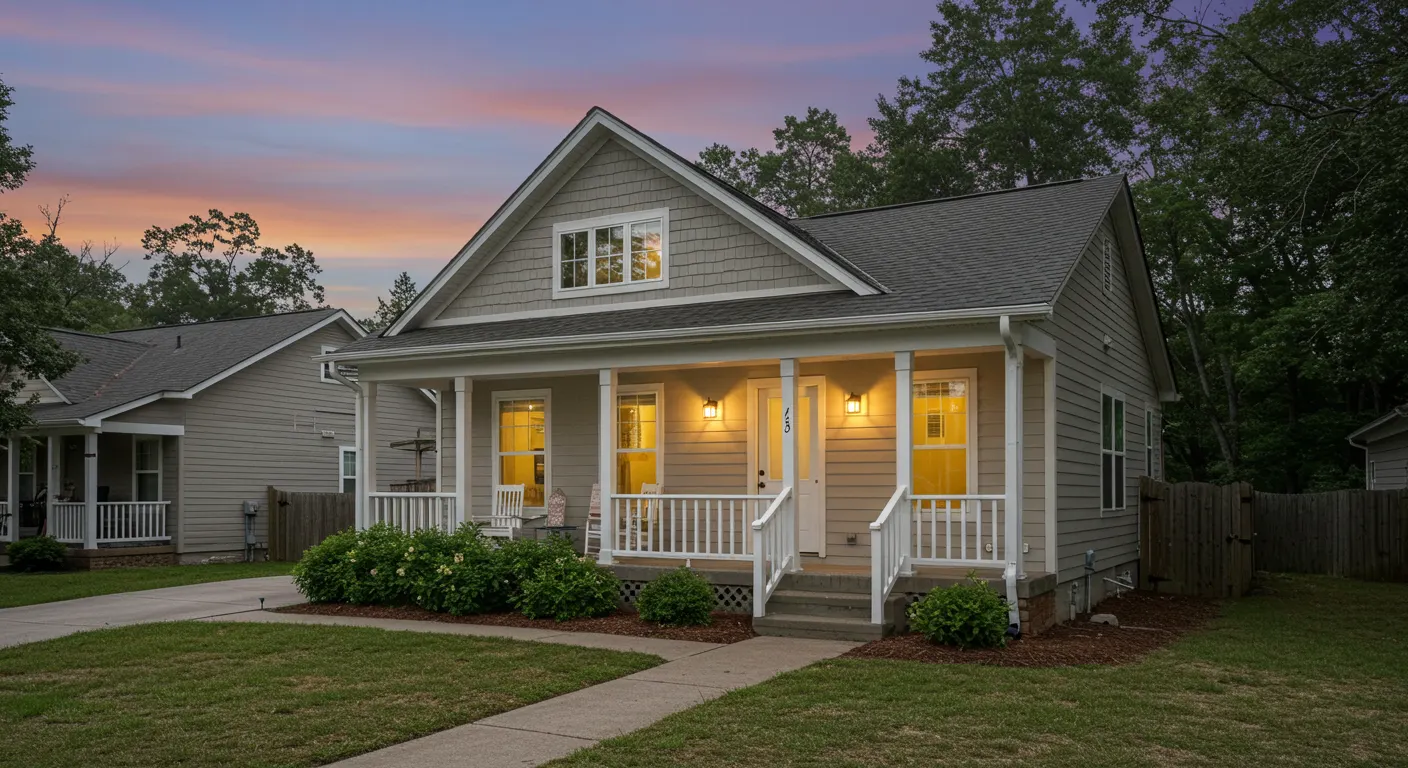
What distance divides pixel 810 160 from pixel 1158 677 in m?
36.2

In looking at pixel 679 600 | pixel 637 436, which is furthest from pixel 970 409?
pixel 637 436

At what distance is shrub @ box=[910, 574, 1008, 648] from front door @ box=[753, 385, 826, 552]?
3031 millimetres

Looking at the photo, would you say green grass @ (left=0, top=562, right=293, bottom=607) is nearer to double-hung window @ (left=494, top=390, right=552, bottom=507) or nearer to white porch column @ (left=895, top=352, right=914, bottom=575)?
double-hung window @ (left=494, top=390, right=552, bottom=507)

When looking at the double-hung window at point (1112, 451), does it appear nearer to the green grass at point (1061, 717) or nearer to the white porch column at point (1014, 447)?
the white porch column at point (1014, 447)

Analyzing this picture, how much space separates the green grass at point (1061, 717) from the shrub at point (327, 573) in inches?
265

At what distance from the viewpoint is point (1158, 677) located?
28.7 feet

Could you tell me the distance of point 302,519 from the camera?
2222cm

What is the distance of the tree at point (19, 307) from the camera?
51.8ft

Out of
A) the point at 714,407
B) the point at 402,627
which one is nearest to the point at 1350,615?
the point at 714,407

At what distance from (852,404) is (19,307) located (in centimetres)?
1171

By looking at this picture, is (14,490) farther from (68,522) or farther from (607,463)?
(607,463)

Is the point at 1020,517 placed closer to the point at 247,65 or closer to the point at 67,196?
the point at 247,65

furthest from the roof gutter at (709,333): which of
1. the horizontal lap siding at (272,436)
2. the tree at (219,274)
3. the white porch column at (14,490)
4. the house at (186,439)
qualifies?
the tree at (219,274)

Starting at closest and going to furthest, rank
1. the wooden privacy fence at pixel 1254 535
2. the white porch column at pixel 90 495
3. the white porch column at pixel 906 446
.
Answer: the white porch column at pixel 906 446 → the wooden privacy fence at pixel 1254 535 → the white porch column at pixel 90 495
